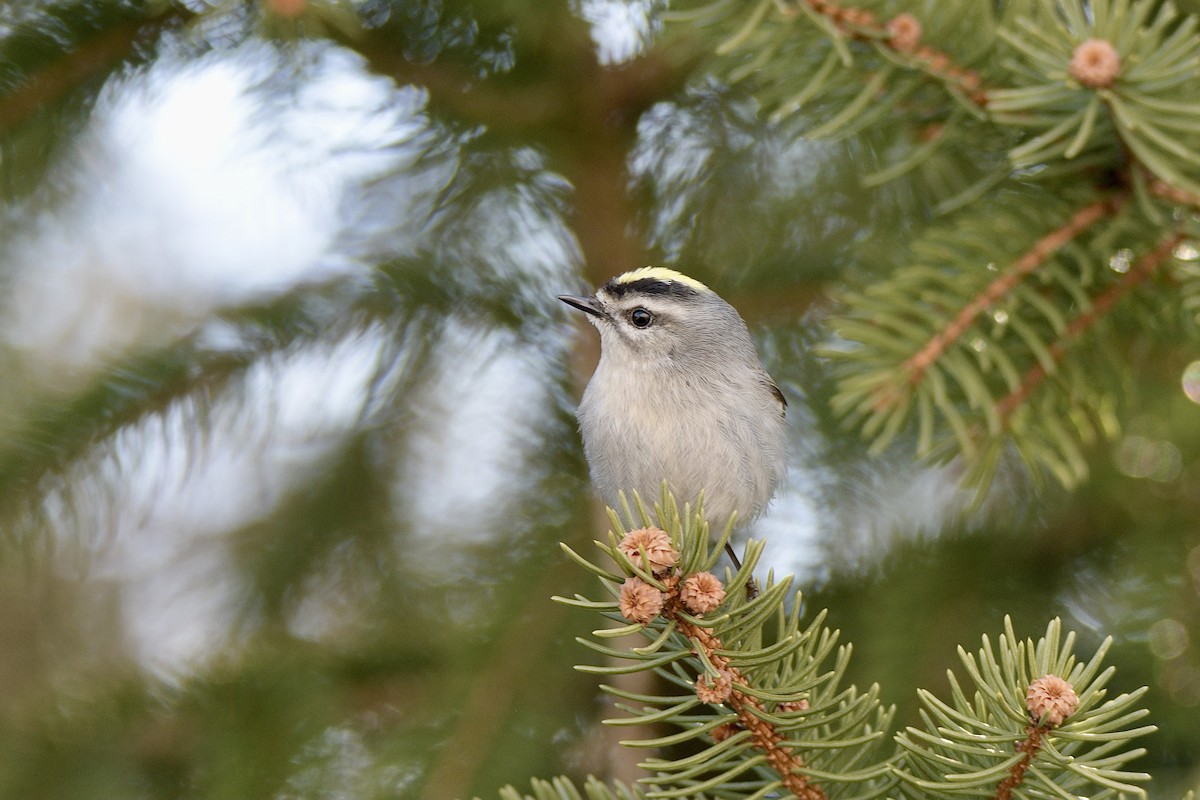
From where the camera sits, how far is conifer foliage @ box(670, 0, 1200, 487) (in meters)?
1.59

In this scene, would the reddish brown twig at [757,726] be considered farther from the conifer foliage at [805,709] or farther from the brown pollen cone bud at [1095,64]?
the brown pollen cone bud at [1095,64]

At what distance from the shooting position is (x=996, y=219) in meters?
1.74

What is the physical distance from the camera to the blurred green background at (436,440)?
6.33ft

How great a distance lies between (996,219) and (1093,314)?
0.22m

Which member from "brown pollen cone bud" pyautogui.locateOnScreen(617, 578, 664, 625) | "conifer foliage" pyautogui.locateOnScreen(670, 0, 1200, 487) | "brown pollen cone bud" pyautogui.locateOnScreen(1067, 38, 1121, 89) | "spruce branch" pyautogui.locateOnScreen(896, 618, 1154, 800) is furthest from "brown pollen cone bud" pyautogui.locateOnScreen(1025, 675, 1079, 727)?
"brown pollen cone bud" pyautogui.locateOnScreen(1067, 38, 1121, 89)

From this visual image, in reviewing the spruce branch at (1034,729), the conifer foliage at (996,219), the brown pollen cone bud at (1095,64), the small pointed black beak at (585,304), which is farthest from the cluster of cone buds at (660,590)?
the small pointed black beak at (585,304)

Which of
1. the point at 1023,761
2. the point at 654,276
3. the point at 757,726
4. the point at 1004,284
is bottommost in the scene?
the point at 757,726

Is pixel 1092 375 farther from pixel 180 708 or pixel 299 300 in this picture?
pixel 180 708

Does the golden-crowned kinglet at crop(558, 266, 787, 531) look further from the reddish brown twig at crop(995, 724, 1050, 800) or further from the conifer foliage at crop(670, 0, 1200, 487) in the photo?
the reddish brown twig at crop(995, 724, 1050, 800)

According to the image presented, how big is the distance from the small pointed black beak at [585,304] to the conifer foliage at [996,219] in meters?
0.63

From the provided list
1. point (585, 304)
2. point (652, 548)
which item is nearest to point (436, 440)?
point (585, 304)

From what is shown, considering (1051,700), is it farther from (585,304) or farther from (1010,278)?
(585,304)

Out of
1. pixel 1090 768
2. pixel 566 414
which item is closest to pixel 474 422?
pixel 566 414

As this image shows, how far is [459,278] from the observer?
2193mm
